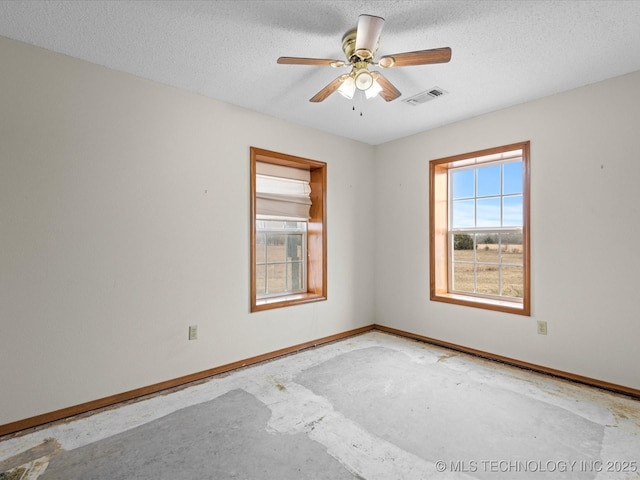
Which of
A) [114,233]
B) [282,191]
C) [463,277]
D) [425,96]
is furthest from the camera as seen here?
[463,277]

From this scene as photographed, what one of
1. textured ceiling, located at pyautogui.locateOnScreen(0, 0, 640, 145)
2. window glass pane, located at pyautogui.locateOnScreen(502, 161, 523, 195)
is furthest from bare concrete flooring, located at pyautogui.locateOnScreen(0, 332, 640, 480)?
textured ceiling, located at pyautogui.locateOnScreen(0, 0, 640, 145)

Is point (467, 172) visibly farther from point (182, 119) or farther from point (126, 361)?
point (126, 361)

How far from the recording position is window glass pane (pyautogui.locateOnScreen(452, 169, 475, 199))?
151 inches

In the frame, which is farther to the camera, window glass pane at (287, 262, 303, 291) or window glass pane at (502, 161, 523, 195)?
window glass pane at (287, 262, 303, 291)

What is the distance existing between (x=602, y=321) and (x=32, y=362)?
4.31 meters

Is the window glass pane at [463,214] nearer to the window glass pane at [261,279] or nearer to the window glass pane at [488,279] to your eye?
the window glass pane at [488,279]

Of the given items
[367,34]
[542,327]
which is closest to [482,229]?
[542,327]

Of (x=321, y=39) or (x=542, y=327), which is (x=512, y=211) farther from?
(x=321, y=39)

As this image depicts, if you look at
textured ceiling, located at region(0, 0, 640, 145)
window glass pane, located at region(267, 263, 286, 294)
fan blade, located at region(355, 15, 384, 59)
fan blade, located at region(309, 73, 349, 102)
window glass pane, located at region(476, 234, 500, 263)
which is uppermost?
textured ceiling, located at region(0, 0, 640, 145)

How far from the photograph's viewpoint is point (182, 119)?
288 centimetres

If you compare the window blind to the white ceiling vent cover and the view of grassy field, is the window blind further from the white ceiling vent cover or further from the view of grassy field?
the view of grassy field

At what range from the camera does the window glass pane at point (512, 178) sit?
3.42 metres

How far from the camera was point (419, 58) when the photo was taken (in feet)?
6.34

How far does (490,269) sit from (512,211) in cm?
67
